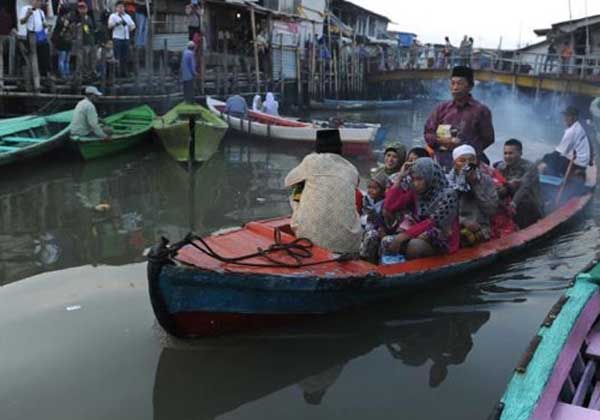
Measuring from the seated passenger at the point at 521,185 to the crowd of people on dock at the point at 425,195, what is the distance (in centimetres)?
1

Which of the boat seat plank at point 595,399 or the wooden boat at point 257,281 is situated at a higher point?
the wooden boat at point 257,281

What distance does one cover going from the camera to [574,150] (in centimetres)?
865

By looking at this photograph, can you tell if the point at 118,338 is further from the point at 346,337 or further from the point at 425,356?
the point at 425,356

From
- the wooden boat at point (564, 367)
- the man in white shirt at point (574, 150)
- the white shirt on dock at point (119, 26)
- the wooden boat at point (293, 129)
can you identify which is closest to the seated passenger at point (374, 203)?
the wooden boat at point (564, 367)

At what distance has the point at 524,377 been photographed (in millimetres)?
3082

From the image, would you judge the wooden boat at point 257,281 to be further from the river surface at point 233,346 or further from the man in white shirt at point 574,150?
the man in white shirt at point 574,150

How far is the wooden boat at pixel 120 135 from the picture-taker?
11688 mm

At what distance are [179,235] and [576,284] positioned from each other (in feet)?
17.0

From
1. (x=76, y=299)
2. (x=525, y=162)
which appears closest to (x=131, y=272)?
(x=76, y=299)

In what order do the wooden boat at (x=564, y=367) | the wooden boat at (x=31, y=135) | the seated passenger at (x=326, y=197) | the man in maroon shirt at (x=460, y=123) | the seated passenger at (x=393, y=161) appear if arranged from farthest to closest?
the wooden boat at (x=31, y=135)
the man in maroon shirt at (x=460, y=123)
the seated passenger at (x=393, y=161)
the seated passenger at (x=326, y=197)
the wooden boat at (x=564, y=367)

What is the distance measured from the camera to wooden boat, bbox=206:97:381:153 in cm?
1405

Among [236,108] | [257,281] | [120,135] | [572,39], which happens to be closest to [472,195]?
[257,281]

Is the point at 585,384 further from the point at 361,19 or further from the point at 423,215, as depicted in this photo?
the point at 361,19

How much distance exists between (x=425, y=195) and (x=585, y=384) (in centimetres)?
220
